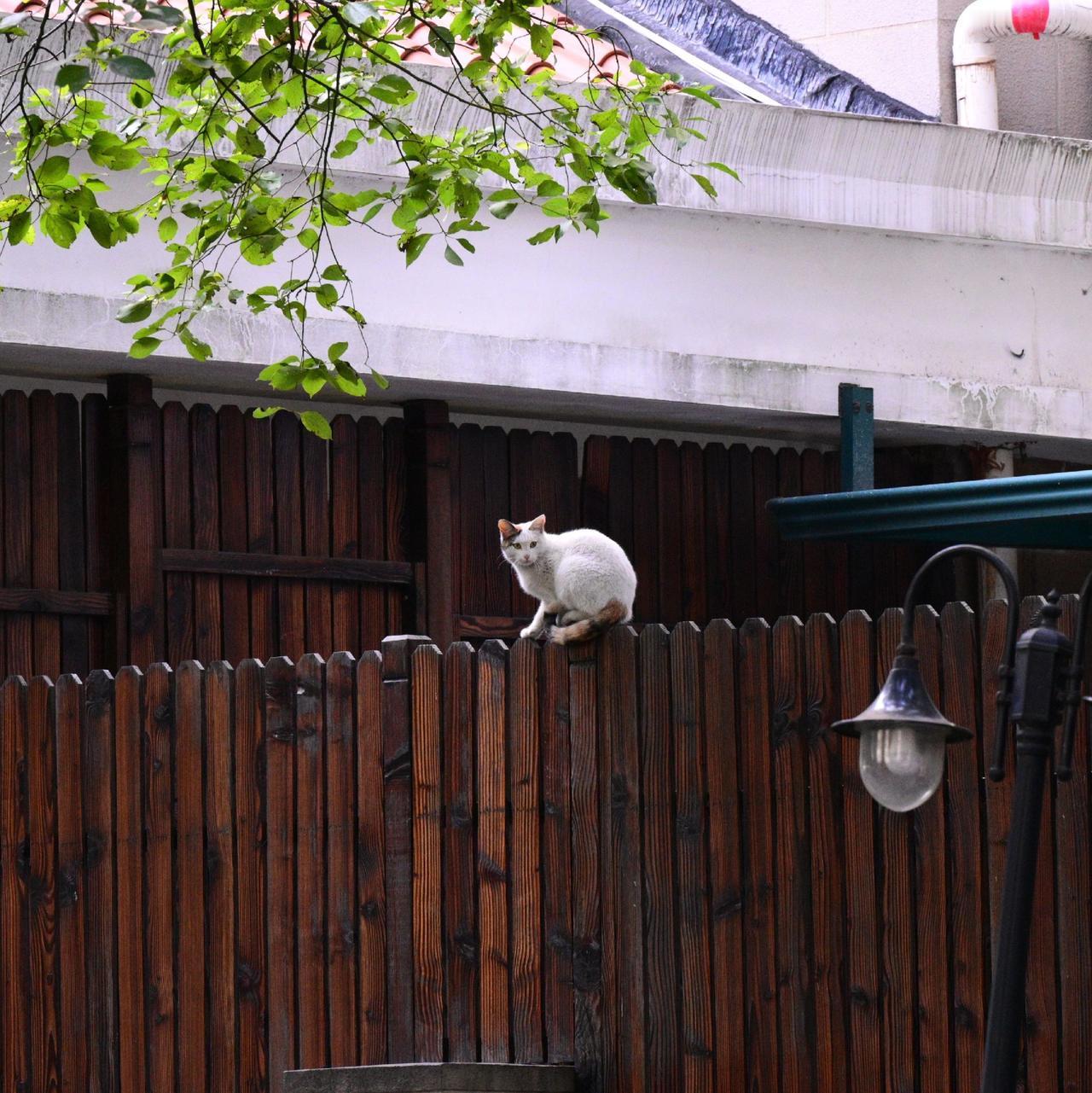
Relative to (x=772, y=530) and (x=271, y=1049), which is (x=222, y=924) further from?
(x=772, y=530)

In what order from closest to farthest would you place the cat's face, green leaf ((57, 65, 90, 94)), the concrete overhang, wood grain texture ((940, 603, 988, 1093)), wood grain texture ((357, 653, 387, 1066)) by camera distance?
green leaf ((57, 65, 90, 94))
wood grain texture ((940, 603, 988, 1093))
wood grain texture ((357, 653, 387, 1066))
the cat's face
the concrete overhang

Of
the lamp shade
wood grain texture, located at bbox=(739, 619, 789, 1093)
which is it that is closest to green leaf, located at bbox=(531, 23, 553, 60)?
wood grain texture, located at bbox=(739, 619, 789, 1093)

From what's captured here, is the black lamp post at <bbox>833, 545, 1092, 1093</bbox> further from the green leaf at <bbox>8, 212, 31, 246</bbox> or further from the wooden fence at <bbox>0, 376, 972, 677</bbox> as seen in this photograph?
the wooden fence at <bbox>0, 376, 972, 677</bbox>

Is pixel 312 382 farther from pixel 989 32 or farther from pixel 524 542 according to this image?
pixel 989 32

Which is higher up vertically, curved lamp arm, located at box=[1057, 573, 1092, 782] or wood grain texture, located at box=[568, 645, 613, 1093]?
curved lamp arm, located at box=[1057, 573, 1092, 782]

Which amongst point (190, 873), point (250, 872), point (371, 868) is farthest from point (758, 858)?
point (190, 873)

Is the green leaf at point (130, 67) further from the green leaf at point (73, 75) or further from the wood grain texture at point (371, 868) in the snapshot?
the wood grain texture at point (371, 868)

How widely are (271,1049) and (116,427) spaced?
3222mm

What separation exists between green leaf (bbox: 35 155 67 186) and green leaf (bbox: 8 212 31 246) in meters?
0.13

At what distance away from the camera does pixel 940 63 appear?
36.3 ft

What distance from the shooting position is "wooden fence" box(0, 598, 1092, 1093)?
19.0ft

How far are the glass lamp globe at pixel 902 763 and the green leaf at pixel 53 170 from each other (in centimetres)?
334

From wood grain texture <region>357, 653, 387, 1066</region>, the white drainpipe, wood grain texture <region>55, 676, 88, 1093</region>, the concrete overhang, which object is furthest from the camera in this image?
the white drainpipe

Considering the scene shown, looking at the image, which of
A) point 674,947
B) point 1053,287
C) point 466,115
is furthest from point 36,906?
point 1053,287
